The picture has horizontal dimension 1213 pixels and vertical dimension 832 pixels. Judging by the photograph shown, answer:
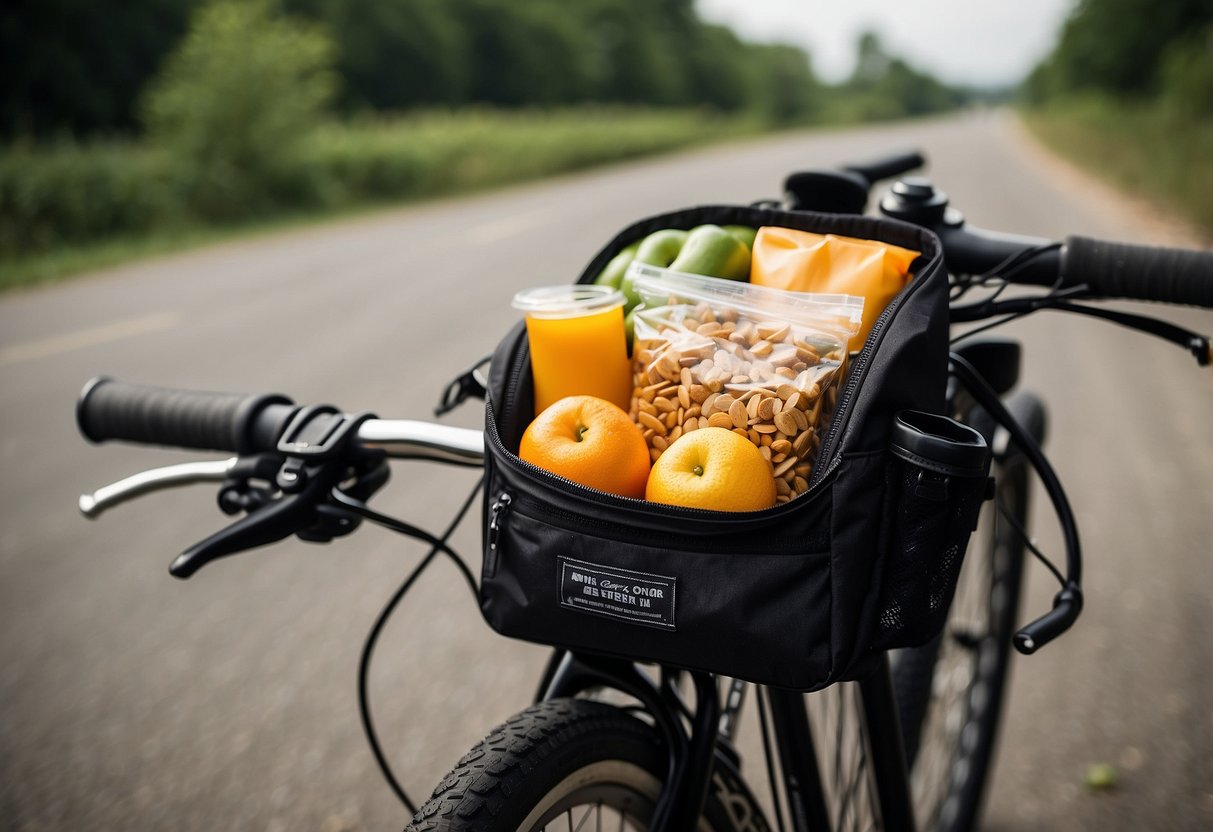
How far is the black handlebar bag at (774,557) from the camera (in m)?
0.89

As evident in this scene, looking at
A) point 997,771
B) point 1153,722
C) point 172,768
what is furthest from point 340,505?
point 1153,722

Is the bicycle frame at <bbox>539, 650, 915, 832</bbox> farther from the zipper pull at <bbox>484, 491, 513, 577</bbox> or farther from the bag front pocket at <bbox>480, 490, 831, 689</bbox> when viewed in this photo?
the zipper pull at <bbox>484, 491, 513, 577</bbox>

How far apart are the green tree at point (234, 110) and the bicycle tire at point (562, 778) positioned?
13860 millimetres

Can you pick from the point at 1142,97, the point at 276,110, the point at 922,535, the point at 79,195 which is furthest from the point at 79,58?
the point at 1142,97

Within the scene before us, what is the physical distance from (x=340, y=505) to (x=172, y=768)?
1.75 m

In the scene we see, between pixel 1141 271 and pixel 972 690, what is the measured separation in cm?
132

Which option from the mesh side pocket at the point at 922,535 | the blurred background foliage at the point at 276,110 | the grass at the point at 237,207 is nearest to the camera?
the mesh side pocket at the point at 922,535

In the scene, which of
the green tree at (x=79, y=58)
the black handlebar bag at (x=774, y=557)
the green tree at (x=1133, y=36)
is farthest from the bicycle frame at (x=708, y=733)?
the green tree at (x=1133, y=36)

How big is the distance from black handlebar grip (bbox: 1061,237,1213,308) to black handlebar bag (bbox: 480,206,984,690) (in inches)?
16.0

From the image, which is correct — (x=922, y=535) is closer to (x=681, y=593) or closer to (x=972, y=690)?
(x=681, y=593)

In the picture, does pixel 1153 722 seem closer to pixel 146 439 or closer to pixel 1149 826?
pixel 1149 826

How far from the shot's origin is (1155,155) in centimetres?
1430

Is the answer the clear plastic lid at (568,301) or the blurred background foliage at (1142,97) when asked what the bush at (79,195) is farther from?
the blurred background foliage at (1142,97)

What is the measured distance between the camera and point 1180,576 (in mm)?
3174
